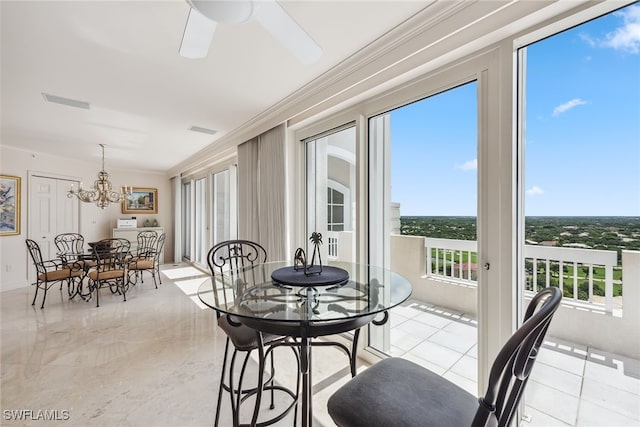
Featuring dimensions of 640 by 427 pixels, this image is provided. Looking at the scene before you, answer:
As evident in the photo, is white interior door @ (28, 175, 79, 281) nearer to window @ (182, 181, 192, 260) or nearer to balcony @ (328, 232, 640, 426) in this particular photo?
window @ (182, 181, 192, 260)

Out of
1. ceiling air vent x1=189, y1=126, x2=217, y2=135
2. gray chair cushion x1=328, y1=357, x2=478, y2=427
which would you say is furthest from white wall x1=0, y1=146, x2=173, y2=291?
gray chair cushion x1=328, y1=357, x2=478, y2=427

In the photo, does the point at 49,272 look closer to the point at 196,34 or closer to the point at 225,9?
the point at 196,34

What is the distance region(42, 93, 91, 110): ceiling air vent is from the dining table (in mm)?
2561

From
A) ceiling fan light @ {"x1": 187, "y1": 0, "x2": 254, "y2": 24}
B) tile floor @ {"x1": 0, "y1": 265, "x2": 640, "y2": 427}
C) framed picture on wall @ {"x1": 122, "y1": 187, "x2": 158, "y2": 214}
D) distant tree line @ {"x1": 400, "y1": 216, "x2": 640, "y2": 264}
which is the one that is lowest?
tile floor @ {"x1": 0, "y1": 265, "x2": 640, "y2": 427}

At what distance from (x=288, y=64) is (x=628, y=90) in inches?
77.4

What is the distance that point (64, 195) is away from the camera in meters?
5.45

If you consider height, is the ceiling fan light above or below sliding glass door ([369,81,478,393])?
above

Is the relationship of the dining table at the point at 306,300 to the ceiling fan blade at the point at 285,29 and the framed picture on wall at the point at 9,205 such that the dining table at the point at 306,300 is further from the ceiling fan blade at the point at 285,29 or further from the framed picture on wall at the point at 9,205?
the framed picture on wall at the point at 9,205

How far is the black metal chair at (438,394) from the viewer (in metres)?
0.72

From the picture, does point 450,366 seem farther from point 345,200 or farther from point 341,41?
point 341,41

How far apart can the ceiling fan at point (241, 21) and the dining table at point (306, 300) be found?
126 cm

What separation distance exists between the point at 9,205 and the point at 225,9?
6006 mm

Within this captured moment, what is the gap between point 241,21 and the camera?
1.20 metres

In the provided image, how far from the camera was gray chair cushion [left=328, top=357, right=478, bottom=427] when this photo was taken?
0.89 m
